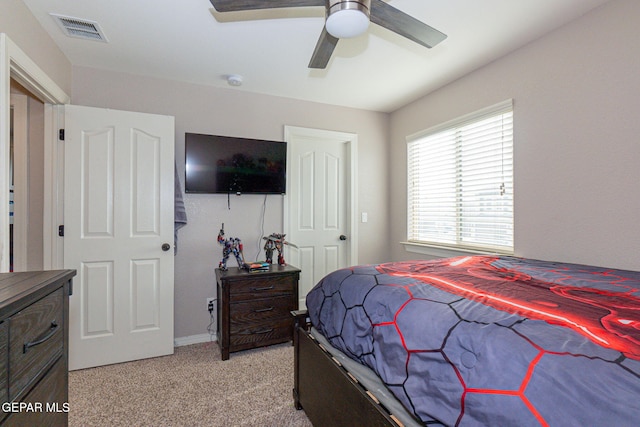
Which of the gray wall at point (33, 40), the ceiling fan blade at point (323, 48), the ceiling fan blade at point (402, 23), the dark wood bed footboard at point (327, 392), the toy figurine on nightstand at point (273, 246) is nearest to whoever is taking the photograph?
the dark wood bed footboard at point (327, 392)

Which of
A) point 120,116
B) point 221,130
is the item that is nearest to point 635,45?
point 221,130

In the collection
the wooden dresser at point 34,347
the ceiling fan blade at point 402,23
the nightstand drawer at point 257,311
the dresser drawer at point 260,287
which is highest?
the ceiling fan blade at point 402,23

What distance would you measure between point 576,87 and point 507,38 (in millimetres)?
581

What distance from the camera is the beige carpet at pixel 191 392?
5.81 ft

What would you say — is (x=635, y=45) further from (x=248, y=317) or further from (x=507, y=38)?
(x=248, y=317)

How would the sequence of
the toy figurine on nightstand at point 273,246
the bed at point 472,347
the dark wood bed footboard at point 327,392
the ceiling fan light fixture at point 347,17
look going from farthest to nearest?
the toy figurine on nightstand at point 273,246 < the ceiling fan light fixture at point 347,17 < the dark wood bed footboard at point 327,392 < the bed at point 472,347

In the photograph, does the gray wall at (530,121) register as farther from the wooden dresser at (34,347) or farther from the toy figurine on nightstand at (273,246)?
the wooden dresser at (34,347)

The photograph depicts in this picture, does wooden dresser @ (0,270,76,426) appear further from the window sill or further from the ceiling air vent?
the window sill

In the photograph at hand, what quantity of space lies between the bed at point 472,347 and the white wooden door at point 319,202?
165cm

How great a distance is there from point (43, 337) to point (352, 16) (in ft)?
5.29

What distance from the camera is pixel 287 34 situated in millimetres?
2148

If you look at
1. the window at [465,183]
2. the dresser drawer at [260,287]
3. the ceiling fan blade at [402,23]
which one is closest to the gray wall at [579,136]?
the window at [465,183]

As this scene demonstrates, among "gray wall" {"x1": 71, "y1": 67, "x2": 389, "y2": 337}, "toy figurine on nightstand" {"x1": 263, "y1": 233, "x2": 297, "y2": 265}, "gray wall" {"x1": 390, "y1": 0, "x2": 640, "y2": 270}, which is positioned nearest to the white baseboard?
"gray wall" {"x1": 71, "y1": 67, "x2": 389, "y2": 337}

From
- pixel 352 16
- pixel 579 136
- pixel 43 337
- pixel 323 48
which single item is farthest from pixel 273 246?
pixel 579 136
